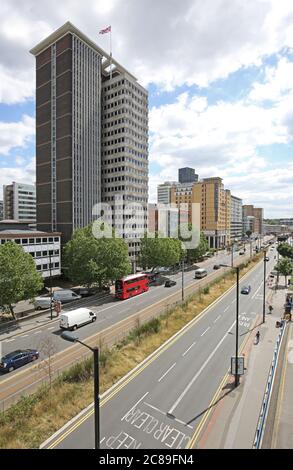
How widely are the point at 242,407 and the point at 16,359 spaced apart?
60.0 feet

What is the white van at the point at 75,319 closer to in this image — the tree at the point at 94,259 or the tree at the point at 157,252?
the tree at the point at 94,259

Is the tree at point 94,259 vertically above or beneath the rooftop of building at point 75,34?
beneath

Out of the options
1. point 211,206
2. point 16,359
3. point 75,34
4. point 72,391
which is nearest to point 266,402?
point 72,391

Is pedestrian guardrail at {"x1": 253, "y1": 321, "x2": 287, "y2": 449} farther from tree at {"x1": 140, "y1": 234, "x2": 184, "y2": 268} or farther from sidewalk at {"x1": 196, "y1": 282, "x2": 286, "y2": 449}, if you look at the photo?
tree at {"x1": 140, "y1": 234, "x2": 184, "y2": 268}

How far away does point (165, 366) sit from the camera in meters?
23.2

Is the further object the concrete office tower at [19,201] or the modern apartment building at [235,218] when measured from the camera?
the modern apartment building at [235,218]

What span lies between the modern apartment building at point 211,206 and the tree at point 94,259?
307 ft

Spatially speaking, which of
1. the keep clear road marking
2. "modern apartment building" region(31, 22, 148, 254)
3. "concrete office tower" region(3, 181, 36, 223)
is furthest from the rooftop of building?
"concrete office tower" region(3, 181, 36, 223)

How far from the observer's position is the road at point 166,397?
15.1 m

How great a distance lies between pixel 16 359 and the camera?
931 inches

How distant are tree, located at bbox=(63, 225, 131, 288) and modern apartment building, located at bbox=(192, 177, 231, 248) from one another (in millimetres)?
93628

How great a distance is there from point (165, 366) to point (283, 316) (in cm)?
2206

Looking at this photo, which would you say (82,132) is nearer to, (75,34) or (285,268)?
(75,34)

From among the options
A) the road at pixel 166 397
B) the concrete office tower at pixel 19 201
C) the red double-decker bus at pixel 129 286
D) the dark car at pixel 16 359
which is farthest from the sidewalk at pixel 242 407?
the concrete office tower at pixel 19 201
